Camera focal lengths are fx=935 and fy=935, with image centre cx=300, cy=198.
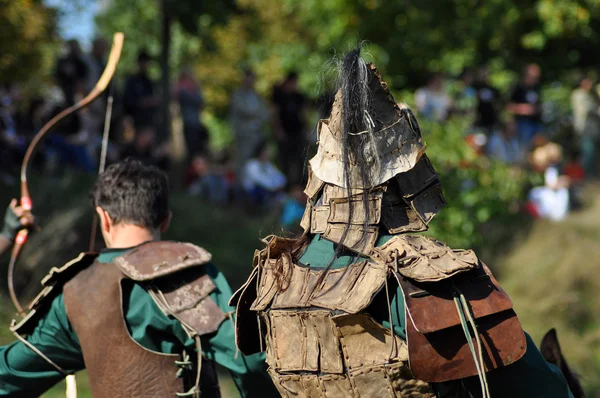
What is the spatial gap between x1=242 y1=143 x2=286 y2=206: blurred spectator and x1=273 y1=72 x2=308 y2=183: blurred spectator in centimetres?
30

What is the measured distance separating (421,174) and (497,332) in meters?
0.51

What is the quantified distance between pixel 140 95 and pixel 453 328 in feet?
27.9

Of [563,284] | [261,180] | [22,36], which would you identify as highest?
[22,36]

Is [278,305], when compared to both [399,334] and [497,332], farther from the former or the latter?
[497,332]

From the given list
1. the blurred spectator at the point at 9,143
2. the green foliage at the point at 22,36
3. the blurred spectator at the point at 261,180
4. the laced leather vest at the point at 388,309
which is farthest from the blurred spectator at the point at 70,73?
the laced leather vest at the point at 388,309

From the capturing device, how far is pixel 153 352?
3422mm

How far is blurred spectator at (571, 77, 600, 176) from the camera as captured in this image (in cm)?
1385

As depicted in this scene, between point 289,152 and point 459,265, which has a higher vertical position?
point 289,152

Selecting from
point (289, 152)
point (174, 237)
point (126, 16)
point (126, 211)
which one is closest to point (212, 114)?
point (126, 16)

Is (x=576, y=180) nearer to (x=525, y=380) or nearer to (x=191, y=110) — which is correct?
(x=191, y=110)

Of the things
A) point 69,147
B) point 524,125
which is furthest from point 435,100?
point 69,147

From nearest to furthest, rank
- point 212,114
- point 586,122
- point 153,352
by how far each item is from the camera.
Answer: point 153,352, point 586,122, point 212,114

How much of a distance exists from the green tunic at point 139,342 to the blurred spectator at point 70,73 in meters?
6.16

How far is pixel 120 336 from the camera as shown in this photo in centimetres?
343
